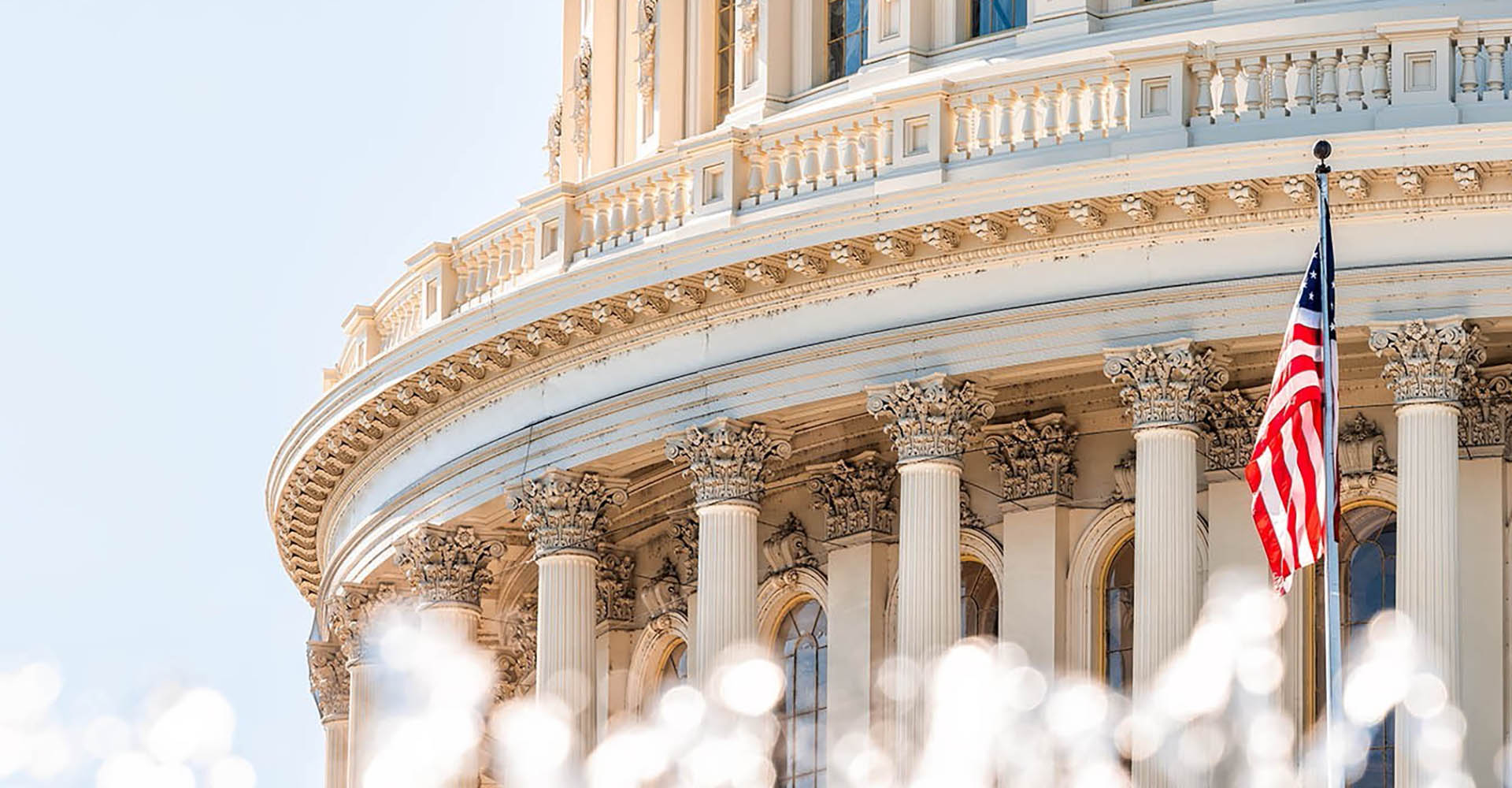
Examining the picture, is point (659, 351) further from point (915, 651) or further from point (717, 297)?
point (915, 651)

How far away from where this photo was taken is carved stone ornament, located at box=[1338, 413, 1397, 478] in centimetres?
4759

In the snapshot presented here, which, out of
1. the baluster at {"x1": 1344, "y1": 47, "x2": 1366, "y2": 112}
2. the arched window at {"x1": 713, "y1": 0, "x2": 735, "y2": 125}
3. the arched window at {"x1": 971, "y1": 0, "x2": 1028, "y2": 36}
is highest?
the arched window at {"x1": 713, "y1": 0, "x2": 735, "y2": 125}

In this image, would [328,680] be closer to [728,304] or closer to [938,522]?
[728,304]

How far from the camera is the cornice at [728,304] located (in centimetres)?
4475

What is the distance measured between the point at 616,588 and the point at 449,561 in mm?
2694

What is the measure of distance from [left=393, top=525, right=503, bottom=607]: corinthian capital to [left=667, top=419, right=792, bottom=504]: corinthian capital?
5.10 meters

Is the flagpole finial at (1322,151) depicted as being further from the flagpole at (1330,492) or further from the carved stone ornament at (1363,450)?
the carved stone ornament at (1363,450)

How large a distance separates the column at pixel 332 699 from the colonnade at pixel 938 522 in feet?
21.9

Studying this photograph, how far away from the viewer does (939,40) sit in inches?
2109

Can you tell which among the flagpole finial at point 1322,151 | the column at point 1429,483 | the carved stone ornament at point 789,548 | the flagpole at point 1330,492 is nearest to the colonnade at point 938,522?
the column at point 1429,483

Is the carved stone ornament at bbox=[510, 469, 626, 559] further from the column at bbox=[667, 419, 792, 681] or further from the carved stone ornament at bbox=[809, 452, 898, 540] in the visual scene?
the carved stone ornament at bbox=[809, 452, 898, 540]

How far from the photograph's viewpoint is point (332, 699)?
61.0 metres

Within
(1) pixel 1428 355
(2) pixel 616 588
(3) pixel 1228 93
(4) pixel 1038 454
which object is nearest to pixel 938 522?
(4) pixel 1038 454

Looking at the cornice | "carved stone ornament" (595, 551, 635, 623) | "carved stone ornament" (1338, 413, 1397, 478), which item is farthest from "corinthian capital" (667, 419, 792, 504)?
"carved stone ornament" (1338, 413, 1397, 478)
